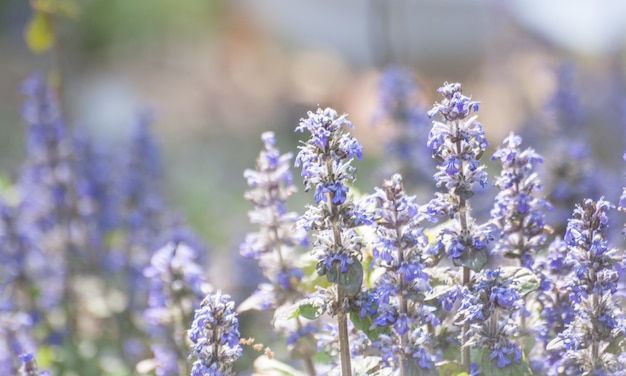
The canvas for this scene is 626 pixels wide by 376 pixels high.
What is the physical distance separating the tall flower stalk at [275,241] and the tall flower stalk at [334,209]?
0.63 metres

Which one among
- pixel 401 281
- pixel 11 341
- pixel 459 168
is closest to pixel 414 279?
pixel 401 281

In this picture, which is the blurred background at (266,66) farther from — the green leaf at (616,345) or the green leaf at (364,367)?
the green leaf at (616,345)

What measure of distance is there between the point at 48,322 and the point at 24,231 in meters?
0.59

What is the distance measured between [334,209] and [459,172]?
0.43 m

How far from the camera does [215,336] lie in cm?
336

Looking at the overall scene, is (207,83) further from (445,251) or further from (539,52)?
(445,251)

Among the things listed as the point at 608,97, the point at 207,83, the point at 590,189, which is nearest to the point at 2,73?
the point at 207,83

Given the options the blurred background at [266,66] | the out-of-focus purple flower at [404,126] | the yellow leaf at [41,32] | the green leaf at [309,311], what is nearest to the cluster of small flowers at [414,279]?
the green leaf at [309,311]

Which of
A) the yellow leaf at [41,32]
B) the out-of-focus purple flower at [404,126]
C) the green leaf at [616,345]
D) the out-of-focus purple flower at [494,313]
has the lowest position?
the green leaf at [616,345]

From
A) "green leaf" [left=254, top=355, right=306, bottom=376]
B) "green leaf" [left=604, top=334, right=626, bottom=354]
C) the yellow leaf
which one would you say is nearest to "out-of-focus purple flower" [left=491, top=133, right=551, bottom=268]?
"green leaf" [left=604, top=334, right=626, bottom=354]

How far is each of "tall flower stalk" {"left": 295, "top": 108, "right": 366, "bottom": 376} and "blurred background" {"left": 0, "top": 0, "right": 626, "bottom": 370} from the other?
601 centimetres

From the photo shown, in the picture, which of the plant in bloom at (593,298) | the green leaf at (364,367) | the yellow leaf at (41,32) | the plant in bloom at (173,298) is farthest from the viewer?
the yellow leaf at (41,32)

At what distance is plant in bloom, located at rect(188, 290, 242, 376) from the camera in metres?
3.30

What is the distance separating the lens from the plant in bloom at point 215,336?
3299 mm
